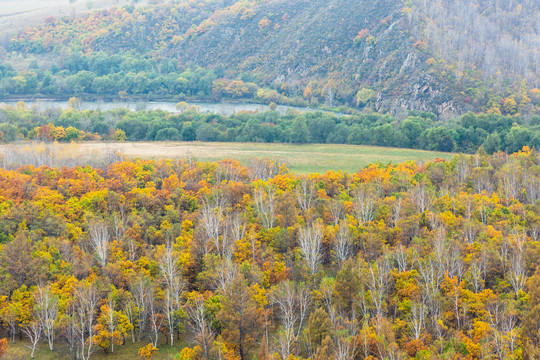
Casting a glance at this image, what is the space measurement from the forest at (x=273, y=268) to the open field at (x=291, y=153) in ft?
133

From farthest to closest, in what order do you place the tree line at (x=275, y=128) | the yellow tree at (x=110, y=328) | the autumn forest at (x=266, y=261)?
1. the tree line at (x=275, y=128)
2. the yellow tree at (x=110, y=328)
3. the autumn forest at (x=266, y=261)

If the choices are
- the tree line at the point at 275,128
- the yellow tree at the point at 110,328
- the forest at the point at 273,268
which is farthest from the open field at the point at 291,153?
the yellow tree at the point at 110,328

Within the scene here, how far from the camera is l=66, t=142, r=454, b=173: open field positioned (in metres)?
148

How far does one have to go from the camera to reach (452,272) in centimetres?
7200

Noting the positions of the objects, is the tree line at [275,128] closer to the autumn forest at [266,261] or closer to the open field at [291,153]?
the open field at [291,153]

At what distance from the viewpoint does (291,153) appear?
160 meters

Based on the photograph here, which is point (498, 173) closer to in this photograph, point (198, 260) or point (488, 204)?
point (488, 204)

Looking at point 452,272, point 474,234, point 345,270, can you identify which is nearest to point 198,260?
point 345,270

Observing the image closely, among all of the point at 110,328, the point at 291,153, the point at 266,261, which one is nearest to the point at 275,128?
the point at 291,153

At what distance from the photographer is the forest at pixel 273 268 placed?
203 ft

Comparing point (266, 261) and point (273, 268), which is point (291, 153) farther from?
point (273, 268)

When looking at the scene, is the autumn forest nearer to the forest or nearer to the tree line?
the forest

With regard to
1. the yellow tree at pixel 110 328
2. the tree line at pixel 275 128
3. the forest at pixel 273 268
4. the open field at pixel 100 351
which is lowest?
the open field at pixel 100 351

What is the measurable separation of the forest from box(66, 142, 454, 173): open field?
1591 inches
